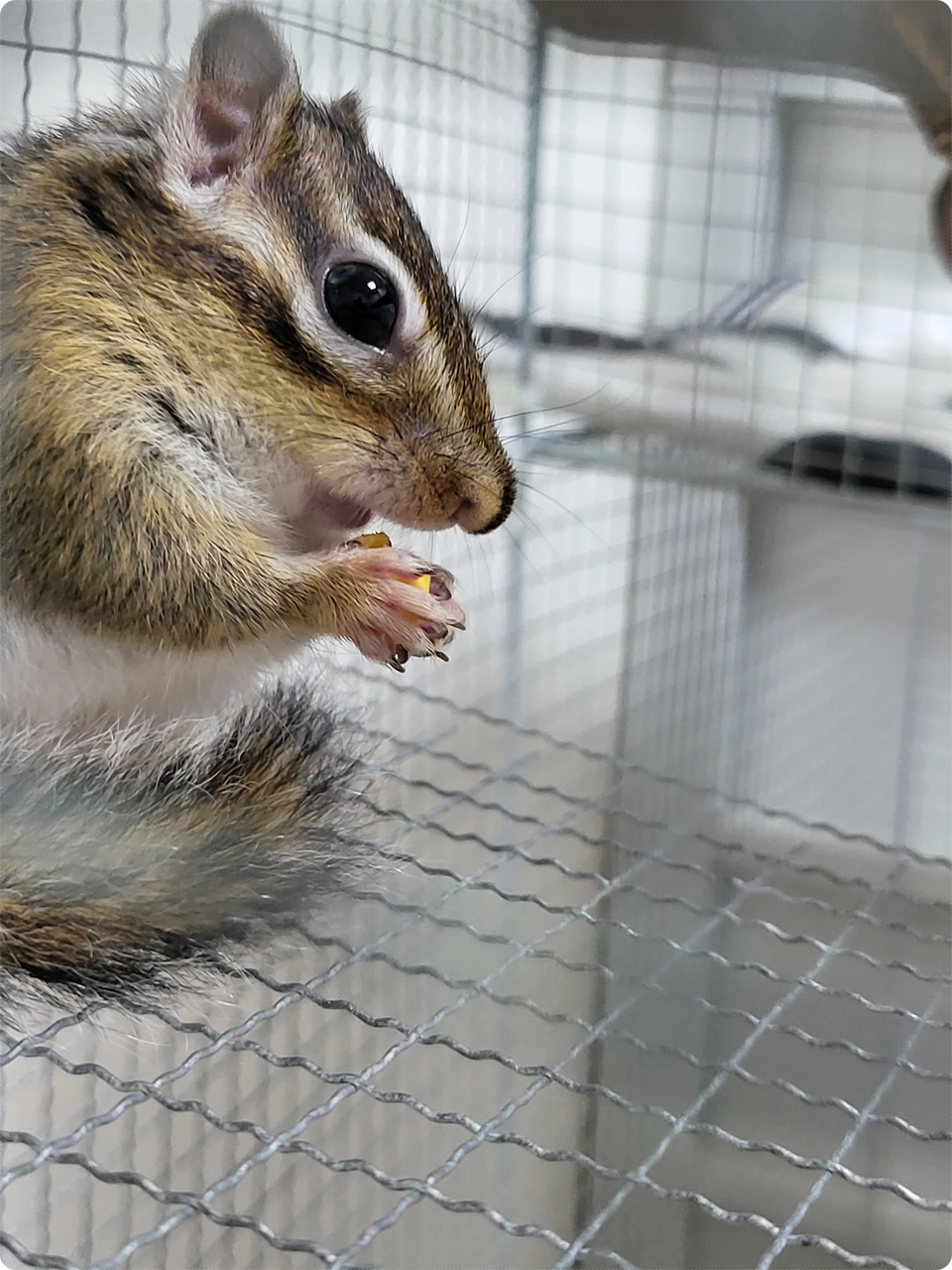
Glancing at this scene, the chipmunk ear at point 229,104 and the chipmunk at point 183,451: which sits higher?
the chipmunk ear at point 229,104

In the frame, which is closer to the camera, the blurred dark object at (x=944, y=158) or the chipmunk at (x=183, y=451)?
the chipmunk at (x=183, y=451)

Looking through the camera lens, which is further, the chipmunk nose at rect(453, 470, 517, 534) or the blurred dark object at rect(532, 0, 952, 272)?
the blurred dark object at rect(532, 0, 952, 272)

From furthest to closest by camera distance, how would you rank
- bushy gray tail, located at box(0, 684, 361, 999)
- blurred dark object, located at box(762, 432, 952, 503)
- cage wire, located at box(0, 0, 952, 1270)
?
blurred dark object, located at box(762, 432, 952, 503), cage wire, located at box(0, 0, 952, 1270), bushy gray tail, located at box(0, 684, 361, 999)

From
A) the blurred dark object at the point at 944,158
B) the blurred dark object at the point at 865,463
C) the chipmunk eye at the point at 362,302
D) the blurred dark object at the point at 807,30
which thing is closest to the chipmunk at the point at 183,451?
the chipmunk eye at the point at 362,302

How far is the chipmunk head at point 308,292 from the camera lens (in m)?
0.51

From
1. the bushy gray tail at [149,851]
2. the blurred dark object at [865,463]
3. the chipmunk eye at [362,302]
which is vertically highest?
the chipmunk eye at [362,302]

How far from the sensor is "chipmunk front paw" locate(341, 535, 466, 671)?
54 cm

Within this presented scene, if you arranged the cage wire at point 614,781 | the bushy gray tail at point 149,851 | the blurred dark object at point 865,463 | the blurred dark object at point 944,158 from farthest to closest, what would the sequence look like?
the blurred dark object at point 865,463
the blurred dark object at point 944,158
the cage wire at point 614,781
the bushy gray tail at point 149,851

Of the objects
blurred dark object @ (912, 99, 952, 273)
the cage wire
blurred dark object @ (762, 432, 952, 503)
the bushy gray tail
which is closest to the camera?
the bushy gray tail

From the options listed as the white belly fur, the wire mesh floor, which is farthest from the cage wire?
the white belly fur

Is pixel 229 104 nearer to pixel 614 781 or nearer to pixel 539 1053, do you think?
pixel 539 1053

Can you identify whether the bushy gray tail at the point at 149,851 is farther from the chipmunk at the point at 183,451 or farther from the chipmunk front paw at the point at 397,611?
the chipmunk front paw at the point at 397,611

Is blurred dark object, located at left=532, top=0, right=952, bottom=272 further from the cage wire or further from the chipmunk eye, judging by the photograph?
the chipmunk eye

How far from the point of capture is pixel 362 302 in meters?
0.52
